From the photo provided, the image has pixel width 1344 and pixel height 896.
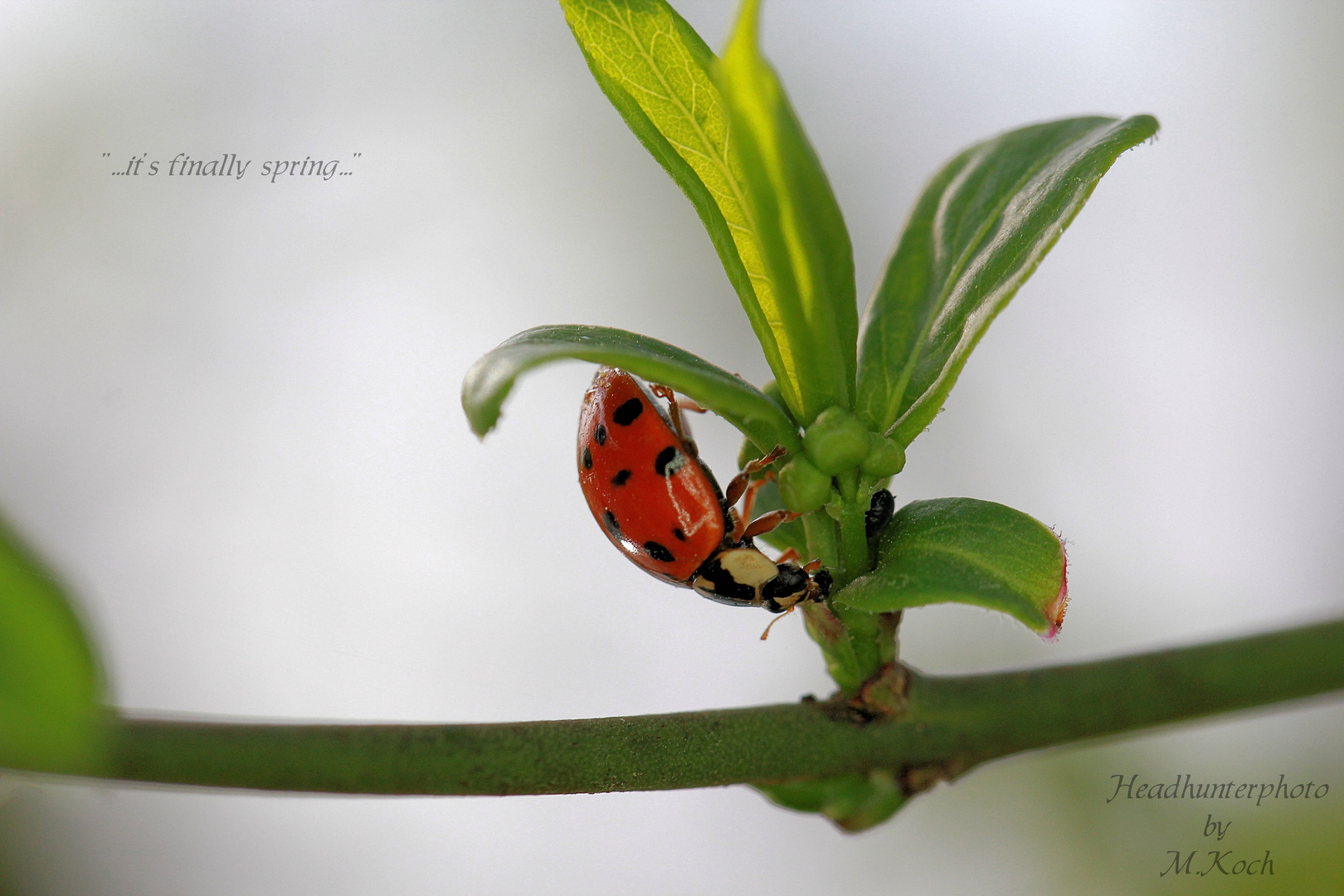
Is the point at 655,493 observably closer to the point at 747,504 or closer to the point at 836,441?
the point at 747,504

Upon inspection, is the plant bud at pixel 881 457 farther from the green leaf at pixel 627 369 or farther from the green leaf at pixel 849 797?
the green leaf at pixel 849 797

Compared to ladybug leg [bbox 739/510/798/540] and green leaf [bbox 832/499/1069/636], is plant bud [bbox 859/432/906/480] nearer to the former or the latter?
green leaf [bbox 832/499/1069/636]

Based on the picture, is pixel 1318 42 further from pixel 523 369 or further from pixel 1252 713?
pixel 523 369

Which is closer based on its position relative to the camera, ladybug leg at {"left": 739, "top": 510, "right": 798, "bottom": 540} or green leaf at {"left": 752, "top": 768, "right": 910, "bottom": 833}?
green leaf at {"left": 752, "top": 768, "right": 910, "bottom": 833}

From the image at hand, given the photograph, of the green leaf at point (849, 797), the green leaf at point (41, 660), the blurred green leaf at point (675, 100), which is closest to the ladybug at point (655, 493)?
the green leaf at point (849, 797)

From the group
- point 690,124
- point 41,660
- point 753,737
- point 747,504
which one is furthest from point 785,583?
point 41,660

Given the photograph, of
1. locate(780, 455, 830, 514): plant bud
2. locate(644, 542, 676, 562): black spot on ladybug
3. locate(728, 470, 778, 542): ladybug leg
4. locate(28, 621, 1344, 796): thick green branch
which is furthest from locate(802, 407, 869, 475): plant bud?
locate(644, 542, 676, 562): black spot on ladybug

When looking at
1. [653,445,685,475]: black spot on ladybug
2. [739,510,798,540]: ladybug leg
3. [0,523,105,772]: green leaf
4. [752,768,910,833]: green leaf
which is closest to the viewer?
[0,523,105,772]: green leaf
